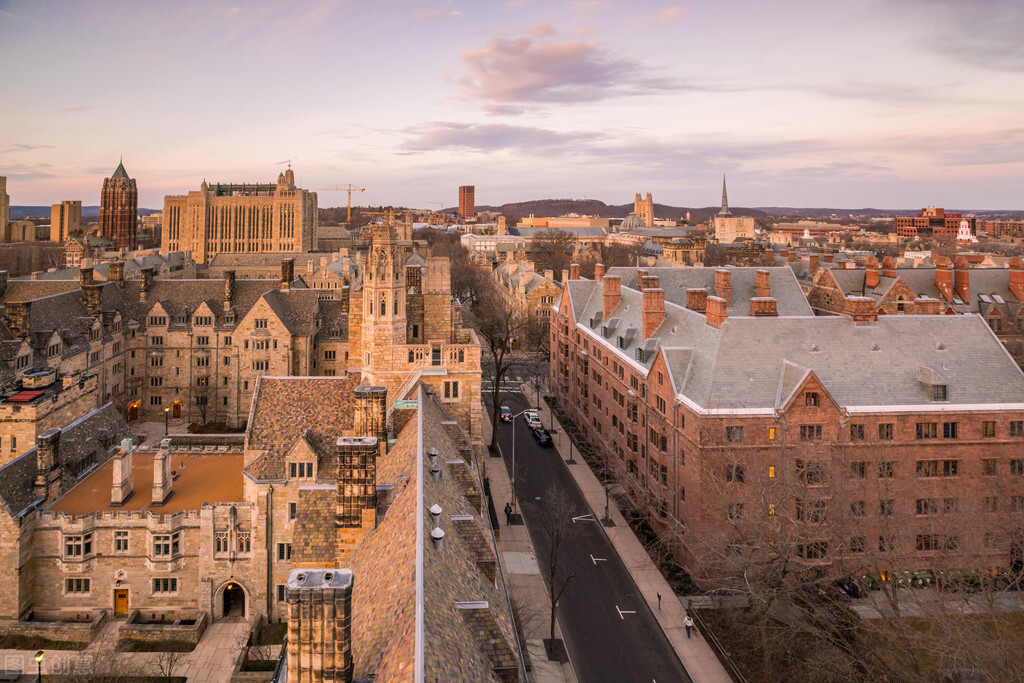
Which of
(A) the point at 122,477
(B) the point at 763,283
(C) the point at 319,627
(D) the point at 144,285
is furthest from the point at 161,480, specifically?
(B) the point at 763,283

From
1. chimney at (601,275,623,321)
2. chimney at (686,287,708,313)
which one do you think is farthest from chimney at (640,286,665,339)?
chimney at (601,275,623,321)

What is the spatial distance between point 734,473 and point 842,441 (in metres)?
7.37

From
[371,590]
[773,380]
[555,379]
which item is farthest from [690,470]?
[555,379]

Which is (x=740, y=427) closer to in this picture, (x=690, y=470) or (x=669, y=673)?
(x=690, y=470)

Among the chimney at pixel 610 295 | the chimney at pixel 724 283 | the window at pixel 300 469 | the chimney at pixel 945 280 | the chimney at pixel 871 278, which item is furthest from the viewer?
the chimney at pixel 871 278

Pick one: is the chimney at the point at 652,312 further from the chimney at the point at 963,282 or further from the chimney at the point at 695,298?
the chimney at the point at 963,282

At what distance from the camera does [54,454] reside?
139 feet

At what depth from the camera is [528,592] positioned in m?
44.1

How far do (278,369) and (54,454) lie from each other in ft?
122

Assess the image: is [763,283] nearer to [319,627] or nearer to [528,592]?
[528,592]

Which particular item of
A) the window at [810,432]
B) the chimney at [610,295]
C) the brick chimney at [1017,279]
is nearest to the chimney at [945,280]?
the brick chimney at [1017,279]

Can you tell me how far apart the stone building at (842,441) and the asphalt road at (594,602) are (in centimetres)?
479

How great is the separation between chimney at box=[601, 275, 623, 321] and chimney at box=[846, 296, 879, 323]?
26.8 meters

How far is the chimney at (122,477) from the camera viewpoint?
135ft
